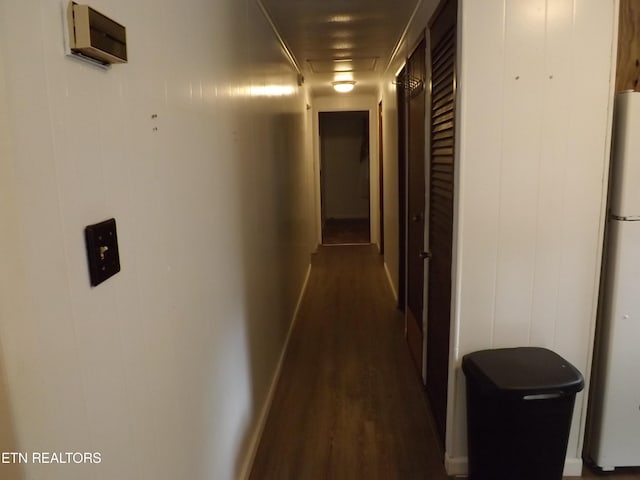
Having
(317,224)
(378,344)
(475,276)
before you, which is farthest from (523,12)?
(317,224)

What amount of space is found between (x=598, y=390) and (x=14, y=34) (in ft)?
7.28

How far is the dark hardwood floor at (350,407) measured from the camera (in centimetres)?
201

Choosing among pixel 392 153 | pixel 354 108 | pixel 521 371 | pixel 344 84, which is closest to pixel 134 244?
pixel 521 371

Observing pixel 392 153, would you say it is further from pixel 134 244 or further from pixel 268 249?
pixel 134 244

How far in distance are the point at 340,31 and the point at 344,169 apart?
18.9 ft

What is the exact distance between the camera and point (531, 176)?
5.63 feet

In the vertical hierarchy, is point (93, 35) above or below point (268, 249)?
above

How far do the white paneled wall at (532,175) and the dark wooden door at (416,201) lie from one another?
69 cm

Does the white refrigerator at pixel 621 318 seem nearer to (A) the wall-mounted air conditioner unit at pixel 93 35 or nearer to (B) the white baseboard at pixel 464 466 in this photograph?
(B) the white baseboard at pixel 464 466

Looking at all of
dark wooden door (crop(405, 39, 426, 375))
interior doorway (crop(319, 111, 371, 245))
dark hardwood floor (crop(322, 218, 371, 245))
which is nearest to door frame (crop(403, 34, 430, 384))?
dark wooden door (crop(405, 39, 426, 375))

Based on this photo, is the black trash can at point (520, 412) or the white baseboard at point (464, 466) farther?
the white baseboard at point (464, 466)

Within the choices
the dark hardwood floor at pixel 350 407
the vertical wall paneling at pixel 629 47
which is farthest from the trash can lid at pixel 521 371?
the vertical wall paneling at pixel 629 47

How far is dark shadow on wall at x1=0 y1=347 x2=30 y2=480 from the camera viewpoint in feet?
1.90

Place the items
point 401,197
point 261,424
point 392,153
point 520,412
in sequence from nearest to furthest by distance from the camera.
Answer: point 520,412 → point 261,424 → point 401,197 → point 392,153
